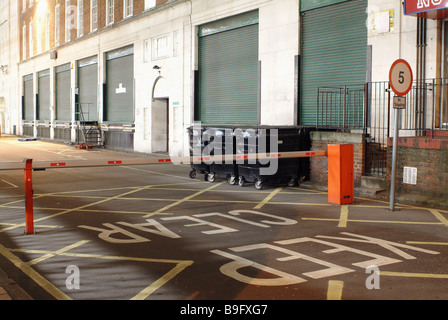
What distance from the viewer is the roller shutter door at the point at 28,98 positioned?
47781mm

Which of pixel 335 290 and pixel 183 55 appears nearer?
pixel 335 290

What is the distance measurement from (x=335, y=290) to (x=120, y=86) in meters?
25.6

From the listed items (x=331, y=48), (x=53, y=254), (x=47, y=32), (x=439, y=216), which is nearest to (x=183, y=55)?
(x=331, y=48)

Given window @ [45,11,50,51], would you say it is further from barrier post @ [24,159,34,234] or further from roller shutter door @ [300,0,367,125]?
barrier post @ [24,159,34,234]

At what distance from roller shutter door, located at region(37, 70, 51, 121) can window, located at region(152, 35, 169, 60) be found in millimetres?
20848

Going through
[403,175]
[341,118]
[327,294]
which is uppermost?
[341,118]

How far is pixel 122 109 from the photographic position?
29281mm

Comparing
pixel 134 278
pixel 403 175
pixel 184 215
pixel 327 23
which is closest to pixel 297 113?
pixel 327 23

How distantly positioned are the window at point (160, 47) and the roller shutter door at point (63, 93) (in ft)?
48.0

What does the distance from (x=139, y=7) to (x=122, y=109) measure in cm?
595

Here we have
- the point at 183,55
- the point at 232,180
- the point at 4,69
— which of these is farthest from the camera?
the point at 4,69

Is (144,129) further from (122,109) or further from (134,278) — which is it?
(134,278)

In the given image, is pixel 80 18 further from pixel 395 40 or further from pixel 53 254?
pixel 53 254

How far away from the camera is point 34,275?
19.4 ft
